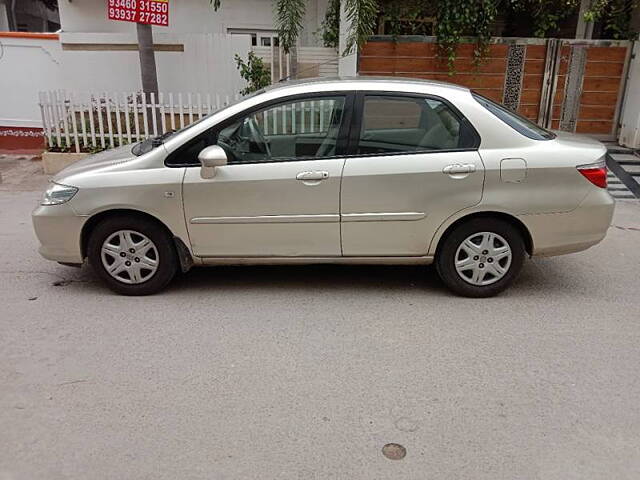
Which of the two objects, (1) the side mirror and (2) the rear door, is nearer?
(1) the side mirror

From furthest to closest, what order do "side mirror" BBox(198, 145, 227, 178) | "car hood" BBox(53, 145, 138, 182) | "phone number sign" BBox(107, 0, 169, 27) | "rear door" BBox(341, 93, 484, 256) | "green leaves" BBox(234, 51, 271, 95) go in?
"green leaves" BBox(234, 51, 271, 95), "phone number sign" BBox(107, 0, 169, 27), "car hood" BBox(53, 145, 138, 182), "rear door" BBox(341, 93, 484, 256), "side mirror" BBox(198, 145, 227, 178)

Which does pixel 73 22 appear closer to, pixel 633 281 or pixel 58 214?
pixel 58 214

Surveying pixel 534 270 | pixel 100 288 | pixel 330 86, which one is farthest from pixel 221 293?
pixel 534 270

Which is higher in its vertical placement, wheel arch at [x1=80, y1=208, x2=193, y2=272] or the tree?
the tree

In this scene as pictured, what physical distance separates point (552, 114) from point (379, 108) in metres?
6.44

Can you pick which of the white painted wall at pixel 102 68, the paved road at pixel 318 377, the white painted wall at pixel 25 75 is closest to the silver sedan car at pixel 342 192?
the paved road at pixel 318 377

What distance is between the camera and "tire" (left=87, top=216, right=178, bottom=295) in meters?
4.16

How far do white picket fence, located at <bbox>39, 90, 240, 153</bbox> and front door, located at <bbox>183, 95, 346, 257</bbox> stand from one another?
4.44 metres

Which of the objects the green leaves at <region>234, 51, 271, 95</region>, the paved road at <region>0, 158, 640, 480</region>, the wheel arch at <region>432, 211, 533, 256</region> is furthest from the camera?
the green leaves at <region>234, 51, 271, 95</region>

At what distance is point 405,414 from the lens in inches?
114

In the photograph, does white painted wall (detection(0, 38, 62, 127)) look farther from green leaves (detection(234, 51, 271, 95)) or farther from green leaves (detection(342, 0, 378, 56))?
green leaves (detection(342, 0, 378, 56))

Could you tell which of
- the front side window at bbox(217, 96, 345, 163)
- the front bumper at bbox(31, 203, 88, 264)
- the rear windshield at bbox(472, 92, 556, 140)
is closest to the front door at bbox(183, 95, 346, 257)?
the front side window at bbox(217, 96, 345, 163)

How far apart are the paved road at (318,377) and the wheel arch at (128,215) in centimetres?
35

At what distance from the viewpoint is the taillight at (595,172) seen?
4051mm
